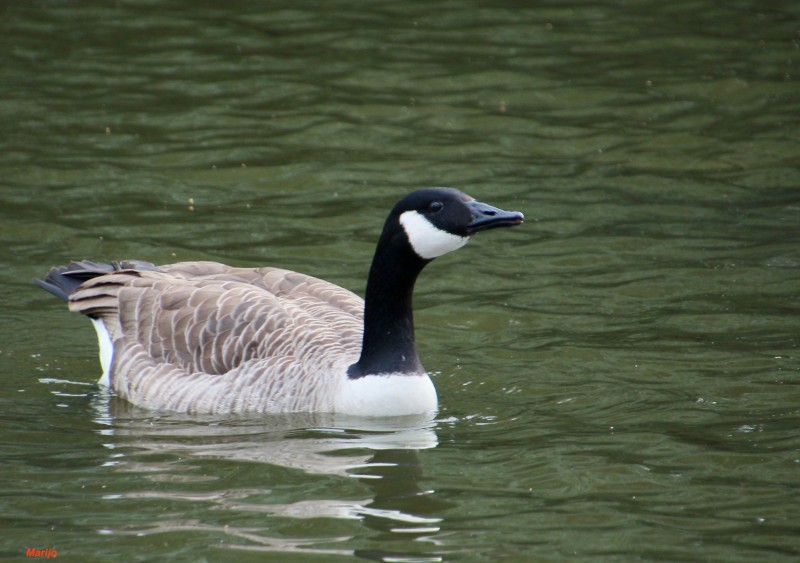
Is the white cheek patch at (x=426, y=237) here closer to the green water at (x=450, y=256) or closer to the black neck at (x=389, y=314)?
the black neck at (x=389, y=314)

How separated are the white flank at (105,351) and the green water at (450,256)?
0.77 ft

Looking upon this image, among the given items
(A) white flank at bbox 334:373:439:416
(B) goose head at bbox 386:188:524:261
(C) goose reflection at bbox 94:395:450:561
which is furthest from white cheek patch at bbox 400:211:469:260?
(C) goose reflection at bbox 94:395:450:561

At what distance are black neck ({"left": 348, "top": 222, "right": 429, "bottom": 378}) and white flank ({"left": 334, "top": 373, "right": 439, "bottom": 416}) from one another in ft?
0.21

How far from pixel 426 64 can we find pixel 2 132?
18.0 feet

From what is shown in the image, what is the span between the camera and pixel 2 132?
14945 millimetres

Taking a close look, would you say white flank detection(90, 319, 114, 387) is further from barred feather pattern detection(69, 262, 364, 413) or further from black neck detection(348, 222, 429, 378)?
black neck detection(348, 222, 429, 378)

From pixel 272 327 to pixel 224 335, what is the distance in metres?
0.37

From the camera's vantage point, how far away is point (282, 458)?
332 inches

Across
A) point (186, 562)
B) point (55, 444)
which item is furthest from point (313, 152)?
point (186, 562)

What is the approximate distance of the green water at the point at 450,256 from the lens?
7.55 metres

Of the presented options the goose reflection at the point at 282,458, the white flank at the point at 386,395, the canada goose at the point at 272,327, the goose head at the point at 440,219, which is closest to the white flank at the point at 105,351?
the canada goose at the point at 272,327

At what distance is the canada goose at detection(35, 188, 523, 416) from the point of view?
9.05 metres

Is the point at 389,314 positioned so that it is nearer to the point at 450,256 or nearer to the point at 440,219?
the point at 440,219

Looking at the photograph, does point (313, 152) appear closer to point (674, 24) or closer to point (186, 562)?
point (674, 24)
